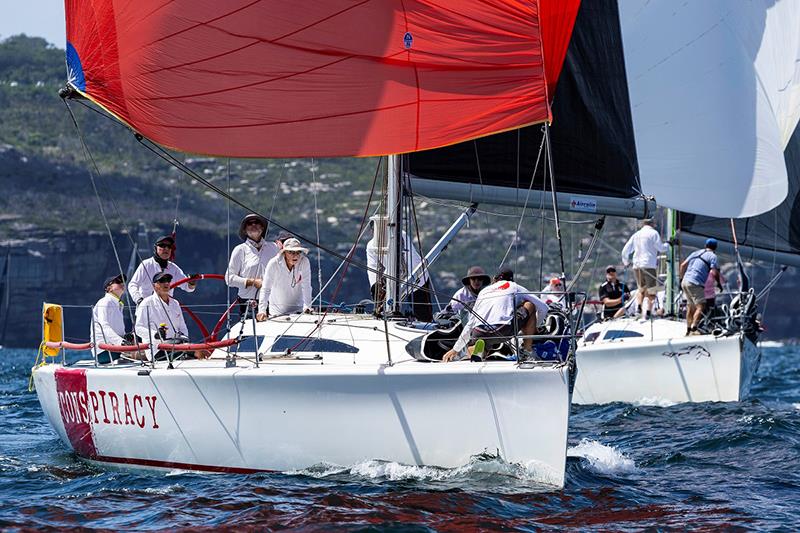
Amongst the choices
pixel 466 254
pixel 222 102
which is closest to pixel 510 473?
pixel 222 102

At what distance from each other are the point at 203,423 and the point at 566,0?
16.6 feet

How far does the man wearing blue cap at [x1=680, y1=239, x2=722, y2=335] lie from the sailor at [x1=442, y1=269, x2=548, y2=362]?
6.59 meters

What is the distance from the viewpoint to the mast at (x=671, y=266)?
60.7 feet

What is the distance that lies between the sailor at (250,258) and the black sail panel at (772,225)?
8.73 metres

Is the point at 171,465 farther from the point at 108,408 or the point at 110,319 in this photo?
the point at 110,319

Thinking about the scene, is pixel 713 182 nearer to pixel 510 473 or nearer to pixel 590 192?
pixel 590 192

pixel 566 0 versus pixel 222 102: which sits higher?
pixel 566 0

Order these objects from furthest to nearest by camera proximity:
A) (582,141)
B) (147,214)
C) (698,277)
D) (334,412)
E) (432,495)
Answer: (147,214), (698,277), (582,141), (334,412), (432,495)

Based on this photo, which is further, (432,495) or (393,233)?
(393,233)

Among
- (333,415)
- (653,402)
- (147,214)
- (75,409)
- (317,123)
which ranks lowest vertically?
(653,402)

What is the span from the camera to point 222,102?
9820 mm

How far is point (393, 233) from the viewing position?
36.8 feet

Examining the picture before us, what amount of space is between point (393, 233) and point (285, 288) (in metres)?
1.11

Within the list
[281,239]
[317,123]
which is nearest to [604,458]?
[281,239]
